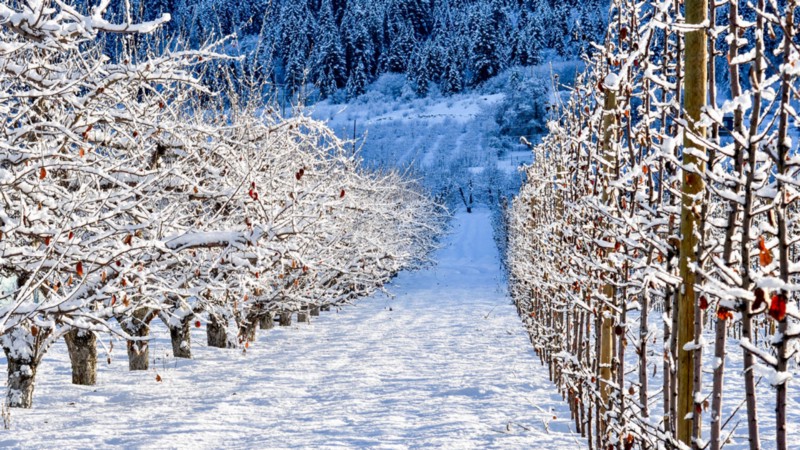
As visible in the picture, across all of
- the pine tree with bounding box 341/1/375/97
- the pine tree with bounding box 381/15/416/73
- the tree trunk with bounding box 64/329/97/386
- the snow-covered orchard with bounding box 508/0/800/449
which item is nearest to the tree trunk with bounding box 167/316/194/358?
the tree trunk with bounding box 64/329/97/386

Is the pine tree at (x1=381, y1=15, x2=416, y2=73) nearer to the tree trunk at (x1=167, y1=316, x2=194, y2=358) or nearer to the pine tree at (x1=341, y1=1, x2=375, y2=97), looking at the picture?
the pine tree at (x1=341, y1=1, x2=375, y2=97)

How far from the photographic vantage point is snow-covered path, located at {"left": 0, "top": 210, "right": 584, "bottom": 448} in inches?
279

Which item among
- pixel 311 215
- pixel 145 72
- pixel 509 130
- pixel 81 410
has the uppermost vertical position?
pixel 509 130

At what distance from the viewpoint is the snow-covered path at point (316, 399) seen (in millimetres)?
7098

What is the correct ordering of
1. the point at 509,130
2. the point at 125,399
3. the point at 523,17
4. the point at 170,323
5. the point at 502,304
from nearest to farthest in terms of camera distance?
1. the point at 125,399
2. the point at 170,323
3. the point at 502,304
4. the point at 509,130
5. the point at 523,17

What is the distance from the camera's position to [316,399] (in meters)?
9.62

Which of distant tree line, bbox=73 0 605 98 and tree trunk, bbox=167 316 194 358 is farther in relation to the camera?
distant tree line, bbox=73 0 605 98

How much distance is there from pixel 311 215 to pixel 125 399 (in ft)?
14.5

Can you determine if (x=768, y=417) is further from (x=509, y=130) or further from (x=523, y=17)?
(x=523, y=17)

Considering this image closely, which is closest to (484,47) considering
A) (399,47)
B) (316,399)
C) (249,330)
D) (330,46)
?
(399,47)

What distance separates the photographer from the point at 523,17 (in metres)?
140

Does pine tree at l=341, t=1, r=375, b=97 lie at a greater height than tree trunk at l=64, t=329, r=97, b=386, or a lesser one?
greater

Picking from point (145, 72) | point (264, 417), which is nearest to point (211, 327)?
point (264, 417)

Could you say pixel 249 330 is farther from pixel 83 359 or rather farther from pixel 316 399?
pixel 316 399
